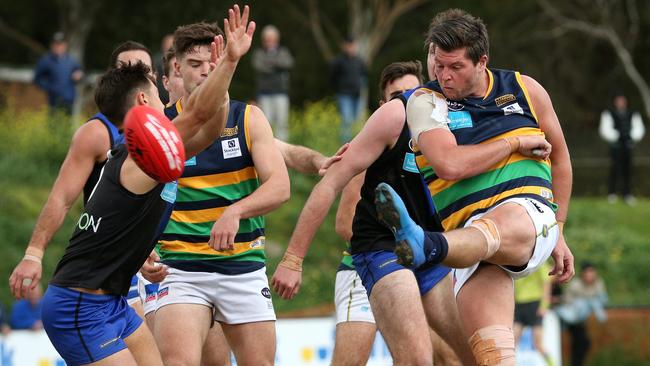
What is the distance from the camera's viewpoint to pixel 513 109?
6652 mm

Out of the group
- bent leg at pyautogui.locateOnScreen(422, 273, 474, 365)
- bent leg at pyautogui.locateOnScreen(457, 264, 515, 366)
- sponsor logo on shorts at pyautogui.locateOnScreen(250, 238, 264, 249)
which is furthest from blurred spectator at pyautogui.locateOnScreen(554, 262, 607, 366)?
bent leg at pyautogui.locateOnScreen(457, 264, 515, 366)

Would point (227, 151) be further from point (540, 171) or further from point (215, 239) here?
point (540, 171)

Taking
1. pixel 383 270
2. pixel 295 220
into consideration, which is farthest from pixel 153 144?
pixel 295 220

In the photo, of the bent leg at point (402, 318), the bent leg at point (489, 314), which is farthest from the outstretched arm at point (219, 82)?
the bent leg at point (489, 314)

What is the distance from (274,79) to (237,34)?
1396 centimetres

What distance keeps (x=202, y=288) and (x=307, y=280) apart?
11576mm

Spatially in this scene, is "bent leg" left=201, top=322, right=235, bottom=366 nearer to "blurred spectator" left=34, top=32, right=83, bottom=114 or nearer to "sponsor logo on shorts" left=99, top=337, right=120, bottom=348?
"sponsor logo on shorts" left=99, top=337, right=120, bottom=348

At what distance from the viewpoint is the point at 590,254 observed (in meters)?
21.7

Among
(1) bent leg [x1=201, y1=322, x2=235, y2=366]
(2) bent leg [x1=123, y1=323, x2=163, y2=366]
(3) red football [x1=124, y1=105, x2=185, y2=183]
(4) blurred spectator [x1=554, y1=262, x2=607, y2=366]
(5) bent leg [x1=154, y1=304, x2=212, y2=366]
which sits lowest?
(4) blurred spectator [x1=554, y1=262, x2=607, y2=366]

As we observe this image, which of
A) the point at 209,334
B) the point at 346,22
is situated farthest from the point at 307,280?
the point at 346,22

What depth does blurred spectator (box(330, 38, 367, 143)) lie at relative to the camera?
2091cm

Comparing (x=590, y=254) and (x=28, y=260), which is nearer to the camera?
(x=28, y=260)

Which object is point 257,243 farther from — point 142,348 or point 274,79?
point 274,79

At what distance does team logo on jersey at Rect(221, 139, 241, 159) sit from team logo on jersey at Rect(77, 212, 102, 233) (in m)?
1.39
